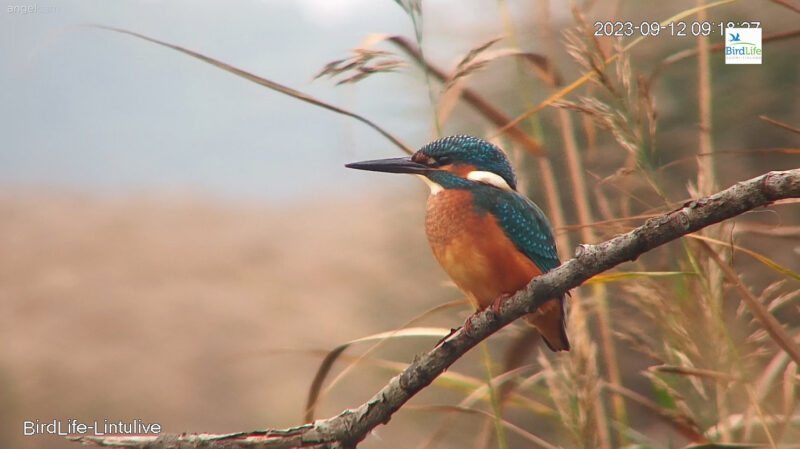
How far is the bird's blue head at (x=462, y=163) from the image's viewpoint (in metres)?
1.07

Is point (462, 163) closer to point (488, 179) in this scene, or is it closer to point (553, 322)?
point (488, 179)

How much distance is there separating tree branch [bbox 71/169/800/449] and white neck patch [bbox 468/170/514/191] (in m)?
0.27

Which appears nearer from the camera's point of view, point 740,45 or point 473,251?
point 473,251

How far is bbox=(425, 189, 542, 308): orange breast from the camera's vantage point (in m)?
1.01

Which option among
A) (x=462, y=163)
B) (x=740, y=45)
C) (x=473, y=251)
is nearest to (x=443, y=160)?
(x=462, y=163)

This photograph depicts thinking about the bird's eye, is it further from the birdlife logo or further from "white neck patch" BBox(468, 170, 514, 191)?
the birdlife logo

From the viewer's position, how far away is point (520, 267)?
1.02 meters

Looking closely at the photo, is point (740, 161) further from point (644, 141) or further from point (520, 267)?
point (520, 267)

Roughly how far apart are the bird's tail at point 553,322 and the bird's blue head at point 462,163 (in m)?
0.20

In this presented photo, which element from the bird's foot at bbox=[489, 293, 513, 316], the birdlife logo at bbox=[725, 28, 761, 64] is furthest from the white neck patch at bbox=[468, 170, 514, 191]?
the birdlife logo at bbox=[725, 28, 761, 64]

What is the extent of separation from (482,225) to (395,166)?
0.55 ft

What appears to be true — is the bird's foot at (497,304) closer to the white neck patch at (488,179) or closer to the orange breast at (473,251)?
the orange breast at (473,251)

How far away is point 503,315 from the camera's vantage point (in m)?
0.87

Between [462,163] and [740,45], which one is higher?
[740,45]
